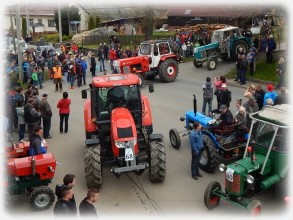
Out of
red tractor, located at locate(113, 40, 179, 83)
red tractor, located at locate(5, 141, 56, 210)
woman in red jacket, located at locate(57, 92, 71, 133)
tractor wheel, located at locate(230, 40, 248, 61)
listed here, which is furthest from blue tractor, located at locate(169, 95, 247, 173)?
tractor wheel, located at locate(230, 40, 248, 61)

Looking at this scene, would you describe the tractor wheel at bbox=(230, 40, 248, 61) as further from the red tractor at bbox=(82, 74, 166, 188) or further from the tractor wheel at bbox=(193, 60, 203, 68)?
the red tractor at bbox=(82, 74, 166, 188)

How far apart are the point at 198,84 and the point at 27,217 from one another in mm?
12276

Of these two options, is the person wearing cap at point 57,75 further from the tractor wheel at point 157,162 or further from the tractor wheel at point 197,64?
the tractor wheel at point 157,162

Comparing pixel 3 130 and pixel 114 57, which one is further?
pixel 114 57

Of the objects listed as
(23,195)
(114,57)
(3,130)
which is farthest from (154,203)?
(114,57)

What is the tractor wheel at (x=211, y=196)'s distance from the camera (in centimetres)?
704

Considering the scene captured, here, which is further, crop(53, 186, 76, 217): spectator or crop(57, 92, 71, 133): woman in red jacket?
crop(57, 92, 71, 133): woman in red jacket

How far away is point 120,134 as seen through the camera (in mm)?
7832

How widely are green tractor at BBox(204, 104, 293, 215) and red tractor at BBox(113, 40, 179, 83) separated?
1133 cm

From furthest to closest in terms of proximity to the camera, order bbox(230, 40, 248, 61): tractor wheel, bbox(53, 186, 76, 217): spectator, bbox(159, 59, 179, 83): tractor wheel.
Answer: bbox(230, 40, 248, 61): tractor wheel
bbox(159, 59, 179, 83): tractor wheel
bbox(53, 186, 76, 217): spectator

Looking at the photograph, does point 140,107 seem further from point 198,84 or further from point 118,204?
point 198,84

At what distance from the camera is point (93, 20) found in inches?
1670

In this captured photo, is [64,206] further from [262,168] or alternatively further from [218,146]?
[218,146]

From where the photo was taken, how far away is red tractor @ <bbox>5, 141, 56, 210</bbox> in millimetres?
7324
